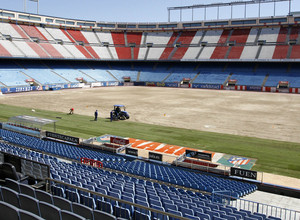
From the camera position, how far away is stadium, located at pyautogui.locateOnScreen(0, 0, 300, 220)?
31.2ft

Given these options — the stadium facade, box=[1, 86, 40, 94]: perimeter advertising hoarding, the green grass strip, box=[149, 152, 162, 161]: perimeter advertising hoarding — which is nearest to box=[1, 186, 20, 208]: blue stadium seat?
box=[149, 152, 162, 161]: perimeter advertising hoarding

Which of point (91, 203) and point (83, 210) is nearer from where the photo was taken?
point (83, 210)

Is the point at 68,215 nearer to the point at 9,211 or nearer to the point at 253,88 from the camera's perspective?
the point at 9,211

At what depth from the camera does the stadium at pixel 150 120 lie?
9.52 metres

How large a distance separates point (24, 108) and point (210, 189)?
38.2 metres

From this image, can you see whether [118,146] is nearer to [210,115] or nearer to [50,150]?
[50,150]

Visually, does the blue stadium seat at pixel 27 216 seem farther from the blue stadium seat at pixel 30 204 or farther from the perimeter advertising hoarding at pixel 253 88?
the perimeter advertising hoarding at pixel 253 88

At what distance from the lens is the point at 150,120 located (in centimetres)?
3691

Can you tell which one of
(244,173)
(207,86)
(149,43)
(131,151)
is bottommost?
(244,173)

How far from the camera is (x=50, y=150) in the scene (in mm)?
20750

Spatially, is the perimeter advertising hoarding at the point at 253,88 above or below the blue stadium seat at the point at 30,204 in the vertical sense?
above

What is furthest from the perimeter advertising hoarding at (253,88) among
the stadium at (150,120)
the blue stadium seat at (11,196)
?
the blue stadium seat at (11,196)

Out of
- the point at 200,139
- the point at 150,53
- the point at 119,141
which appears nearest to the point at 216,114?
the point at 200,139

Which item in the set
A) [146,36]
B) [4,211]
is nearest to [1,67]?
[146,36]
